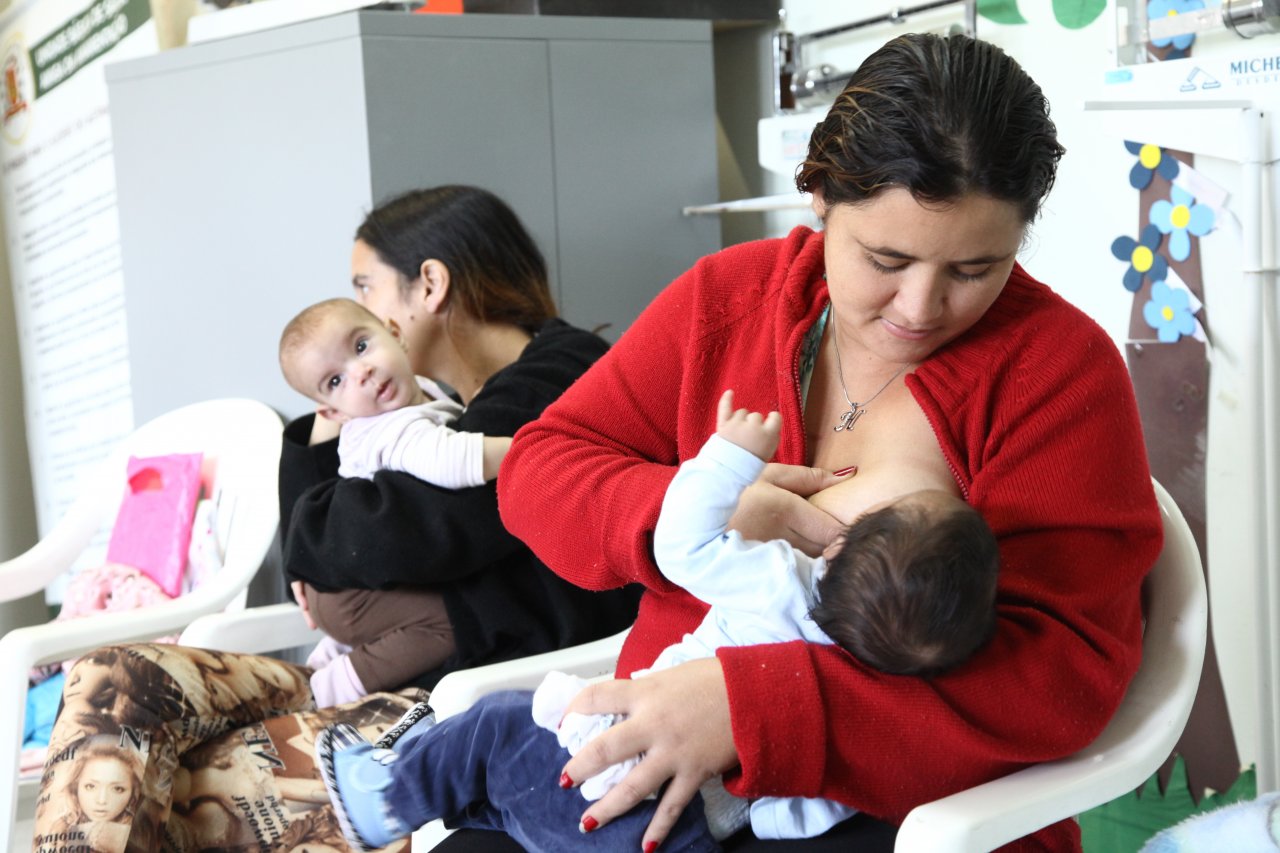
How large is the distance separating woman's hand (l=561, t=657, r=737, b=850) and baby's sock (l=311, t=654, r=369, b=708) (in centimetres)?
80

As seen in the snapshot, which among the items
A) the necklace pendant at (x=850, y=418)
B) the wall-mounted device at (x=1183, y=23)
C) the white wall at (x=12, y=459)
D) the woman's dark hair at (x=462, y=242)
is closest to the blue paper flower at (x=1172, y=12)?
the wall-mounted device at (x=1183, y=23)

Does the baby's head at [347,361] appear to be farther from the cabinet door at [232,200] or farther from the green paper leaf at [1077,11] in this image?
the green paper leaf at [1077,11]

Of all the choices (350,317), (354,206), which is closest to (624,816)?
(350,317)

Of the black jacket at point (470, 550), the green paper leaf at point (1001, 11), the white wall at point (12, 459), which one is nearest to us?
the black jacket at point (470, 550)

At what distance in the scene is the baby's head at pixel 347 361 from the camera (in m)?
2.01

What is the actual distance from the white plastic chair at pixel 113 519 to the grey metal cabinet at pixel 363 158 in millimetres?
→ 68

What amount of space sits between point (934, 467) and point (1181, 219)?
91cm

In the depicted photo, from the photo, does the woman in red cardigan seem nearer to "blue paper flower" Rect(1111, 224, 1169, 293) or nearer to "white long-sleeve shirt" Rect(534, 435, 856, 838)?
"white long-sleeve shirt" Rect(534, 435, 856, 838)

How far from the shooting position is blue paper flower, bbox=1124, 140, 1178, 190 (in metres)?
2.00

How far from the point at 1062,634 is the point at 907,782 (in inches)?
7.5

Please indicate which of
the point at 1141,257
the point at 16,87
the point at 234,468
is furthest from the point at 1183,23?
the point at 16,87

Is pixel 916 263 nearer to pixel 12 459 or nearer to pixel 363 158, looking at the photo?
pixel 363 158

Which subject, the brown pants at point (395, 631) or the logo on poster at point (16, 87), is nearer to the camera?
the brown pants at point (395, 631)

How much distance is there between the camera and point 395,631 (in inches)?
76.9
